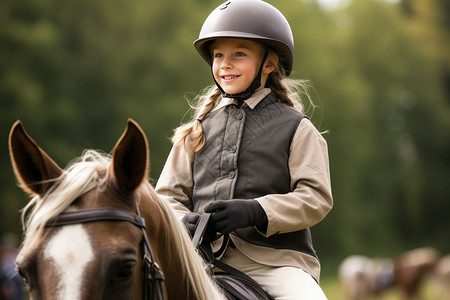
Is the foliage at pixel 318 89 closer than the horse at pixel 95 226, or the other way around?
the horse at pixel 95 226

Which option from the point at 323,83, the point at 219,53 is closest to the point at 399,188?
the point at 323,83

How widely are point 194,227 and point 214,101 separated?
1.06 meters

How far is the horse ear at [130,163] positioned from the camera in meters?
2.66

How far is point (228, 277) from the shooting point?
11.5 ft

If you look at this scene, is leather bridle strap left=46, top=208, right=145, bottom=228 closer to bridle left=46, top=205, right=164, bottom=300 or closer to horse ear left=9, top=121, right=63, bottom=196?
bridle left=46, top=205, right=164, bottom=300

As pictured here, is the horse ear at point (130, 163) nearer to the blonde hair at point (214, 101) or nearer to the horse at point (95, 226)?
the horse at point (95, 226)

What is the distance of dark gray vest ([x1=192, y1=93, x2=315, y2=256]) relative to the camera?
3684 millimetres

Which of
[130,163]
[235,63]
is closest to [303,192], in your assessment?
[235,63]

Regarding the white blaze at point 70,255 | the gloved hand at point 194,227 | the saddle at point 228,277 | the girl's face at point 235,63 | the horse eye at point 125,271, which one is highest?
the girl's face at point 235,63

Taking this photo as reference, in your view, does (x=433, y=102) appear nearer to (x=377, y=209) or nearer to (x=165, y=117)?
(x=377, y=209)

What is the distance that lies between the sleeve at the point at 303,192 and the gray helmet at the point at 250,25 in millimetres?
509

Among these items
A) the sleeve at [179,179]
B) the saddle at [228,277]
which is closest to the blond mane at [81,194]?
the saddle at [228,277]

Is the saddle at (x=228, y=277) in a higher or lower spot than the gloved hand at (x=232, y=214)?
lower

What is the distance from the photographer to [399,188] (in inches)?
1802
